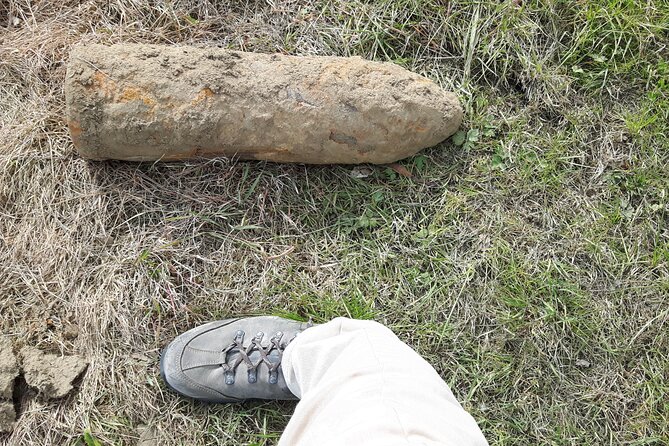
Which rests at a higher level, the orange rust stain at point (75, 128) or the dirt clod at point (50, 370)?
the orange rust stain at point (75, 128)

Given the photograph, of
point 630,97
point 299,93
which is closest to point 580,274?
point 630,97

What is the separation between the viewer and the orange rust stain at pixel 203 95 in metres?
2.01

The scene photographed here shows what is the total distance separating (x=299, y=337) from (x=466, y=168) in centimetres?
101

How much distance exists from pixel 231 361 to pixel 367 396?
35.0 inches

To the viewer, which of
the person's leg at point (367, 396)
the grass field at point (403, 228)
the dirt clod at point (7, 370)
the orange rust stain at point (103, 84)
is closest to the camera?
the person's leg at point (367, 396)

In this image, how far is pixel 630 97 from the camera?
243 centimetres

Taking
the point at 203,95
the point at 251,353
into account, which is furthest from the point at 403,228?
the point at 203,95

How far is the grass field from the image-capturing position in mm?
2213

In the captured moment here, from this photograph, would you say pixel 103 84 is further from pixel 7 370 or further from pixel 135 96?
pixel 7 370

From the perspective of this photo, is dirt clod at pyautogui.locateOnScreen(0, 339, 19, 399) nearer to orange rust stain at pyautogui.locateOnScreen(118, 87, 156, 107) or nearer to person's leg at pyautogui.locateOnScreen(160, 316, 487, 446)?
person's leg at pyautogui.locateOnScreen(160, 316, 487, 446)

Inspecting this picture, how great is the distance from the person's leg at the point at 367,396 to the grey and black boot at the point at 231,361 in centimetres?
29

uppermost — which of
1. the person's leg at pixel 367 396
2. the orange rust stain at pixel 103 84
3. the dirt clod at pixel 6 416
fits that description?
the orange rust stain at pixel 103 84

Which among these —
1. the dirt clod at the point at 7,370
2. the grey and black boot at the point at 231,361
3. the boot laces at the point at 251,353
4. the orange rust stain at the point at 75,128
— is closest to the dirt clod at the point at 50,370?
the dirt clod at the point at 7,370

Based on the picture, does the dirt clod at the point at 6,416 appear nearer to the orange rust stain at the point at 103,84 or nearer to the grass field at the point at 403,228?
the grass field at the point at 403,228
